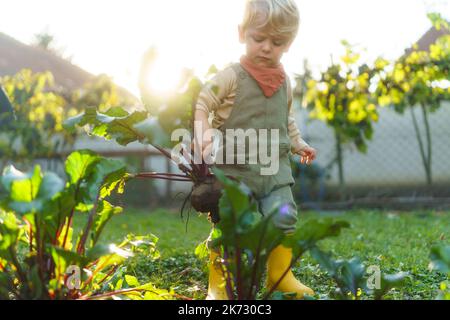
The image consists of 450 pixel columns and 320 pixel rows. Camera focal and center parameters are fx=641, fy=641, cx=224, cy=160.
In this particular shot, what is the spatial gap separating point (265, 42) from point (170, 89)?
57cm

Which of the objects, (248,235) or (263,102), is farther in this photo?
(263,102)

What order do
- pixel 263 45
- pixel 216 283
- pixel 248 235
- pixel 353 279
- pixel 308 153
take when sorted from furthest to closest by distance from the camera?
pixel 308 153 < pixel 263 45 < pixel 216 283 < pixel 353 279 < pixel 248 235

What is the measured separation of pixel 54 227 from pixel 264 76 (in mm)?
1001

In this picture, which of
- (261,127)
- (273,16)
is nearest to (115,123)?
(261,127)

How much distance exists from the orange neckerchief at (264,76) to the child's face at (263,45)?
0.07ft

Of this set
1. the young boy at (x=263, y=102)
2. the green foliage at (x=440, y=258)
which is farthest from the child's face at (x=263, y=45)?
the green foliage at (x=440, y=258)

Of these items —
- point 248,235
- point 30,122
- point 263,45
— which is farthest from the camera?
point 30,122

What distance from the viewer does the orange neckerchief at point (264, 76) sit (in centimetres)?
243

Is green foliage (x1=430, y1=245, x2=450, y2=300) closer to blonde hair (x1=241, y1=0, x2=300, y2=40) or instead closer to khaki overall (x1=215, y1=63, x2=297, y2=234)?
khaki overall (x1=215, y1=63, x2=297, y2=234)

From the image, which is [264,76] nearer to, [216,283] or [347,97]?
[216,283]

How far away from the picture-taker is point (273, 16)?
7.53ft
